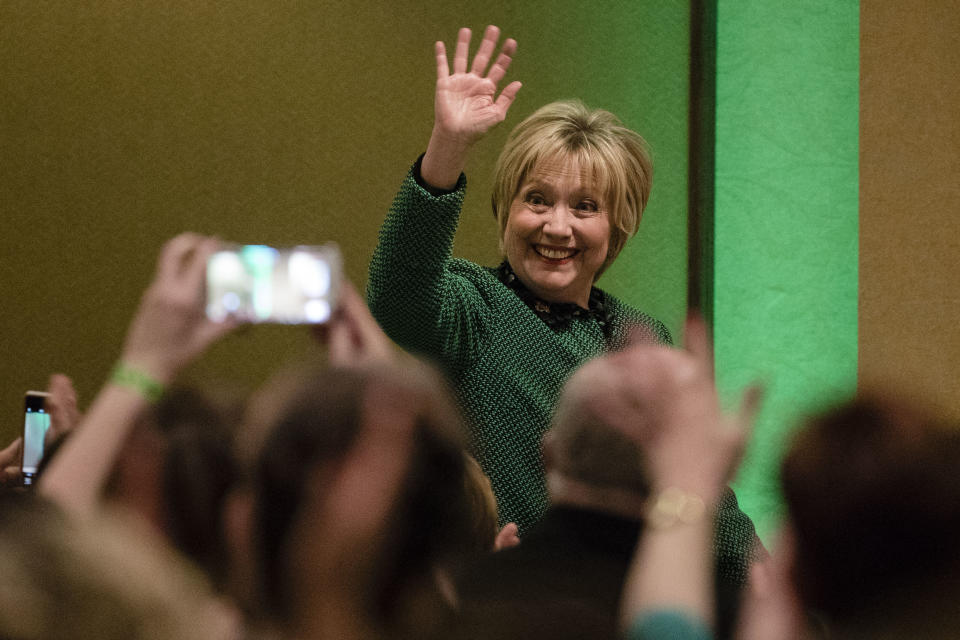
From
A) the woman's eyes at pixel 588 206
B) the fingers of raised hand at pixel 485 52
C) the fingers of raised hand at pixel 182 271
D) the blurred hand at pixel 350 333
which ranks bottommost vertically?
the blurred hand at pixel 350 333

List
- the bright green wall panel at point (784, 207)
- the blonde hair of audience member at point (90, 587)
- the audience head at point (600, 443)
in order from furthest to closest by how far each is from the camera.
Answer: the bright green wall panel at point (784, 207) → the audience head at point (600, 443) → the blonde hair of audience member at point (90, 587)

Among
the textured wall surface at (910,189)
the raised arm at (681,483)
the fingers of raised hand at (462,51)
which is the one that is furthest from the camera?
the textured wall surface at (910,189)

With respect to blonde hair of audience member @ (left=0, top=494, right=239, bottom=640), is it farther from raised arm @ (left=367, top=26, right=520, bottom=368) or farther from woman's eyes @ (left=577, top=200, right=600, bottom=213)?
woman's eyes @ (left=577, top=200, right=600, bottom=213)

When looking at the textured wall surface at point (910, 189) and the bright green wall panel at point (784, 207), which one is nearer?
the textured wall surface at point (910, 189)

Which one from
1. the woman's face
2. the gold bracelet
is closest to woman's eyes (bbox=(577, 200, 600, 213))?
the woman's face

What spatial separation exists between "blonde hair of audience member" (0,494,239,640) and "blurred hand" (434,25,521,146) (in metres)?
1.08

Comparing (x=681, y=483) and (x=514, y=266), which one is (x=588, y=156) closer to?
(x=514, y=266)

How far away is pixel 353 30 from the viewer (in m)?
3.09

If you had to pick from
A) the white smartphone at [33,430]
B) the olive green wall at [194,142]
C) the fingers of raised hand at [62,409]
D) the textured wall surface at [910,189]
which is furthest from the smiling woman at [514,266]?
the textured wall surface at [910,189]

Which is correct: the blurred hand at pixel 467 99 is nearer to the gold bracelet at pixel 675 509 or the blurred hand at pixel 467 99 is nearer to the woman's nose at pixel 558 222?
the woman's nose at pixel 558 222

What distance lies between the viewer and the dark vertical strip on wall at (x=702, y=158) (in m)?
3.39

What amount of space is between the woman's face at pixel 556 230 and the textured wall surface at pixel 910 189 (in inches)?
51.1

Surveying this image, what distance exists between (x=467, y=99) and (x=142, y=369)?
3.11ft

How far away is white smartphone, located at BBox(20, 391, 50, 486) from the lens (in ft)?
6.56
